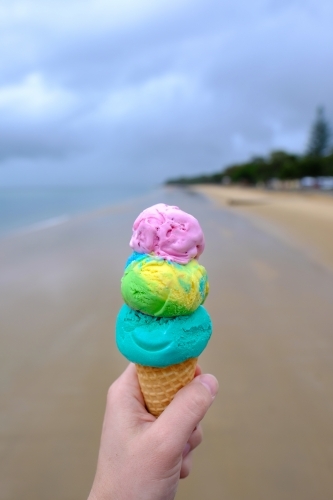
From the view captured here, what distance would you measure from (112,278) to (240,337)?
3.55 m

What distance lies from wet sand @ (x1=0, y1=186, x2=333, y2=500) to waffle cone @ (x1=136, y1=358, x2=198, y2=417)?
3.79 feet

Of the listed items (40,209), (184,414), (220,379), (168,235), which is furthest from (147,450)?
(40,209)

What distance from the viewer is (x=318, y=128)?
2486 inches

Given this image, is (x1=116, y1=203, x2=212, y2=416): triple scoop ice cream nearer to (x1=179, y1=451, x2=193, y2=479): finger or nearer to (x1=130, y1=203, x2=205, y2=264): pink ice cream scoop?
(x1=130, y1=203, x2=205, y2=264): pink ice cream scoop

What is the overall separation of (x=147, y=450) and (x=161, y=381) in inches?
17.7

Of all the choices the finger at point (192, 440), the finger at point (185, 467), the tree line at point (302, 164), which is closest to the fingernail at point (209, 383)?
the finger at point (192, 440)

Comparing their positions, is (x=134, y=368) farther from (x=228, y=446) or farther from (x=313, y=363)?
(x=313, y=363)

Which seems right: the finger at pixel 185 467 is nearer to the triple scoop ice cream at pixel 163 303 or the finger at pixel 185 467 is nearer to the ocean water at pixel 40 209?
the triple scoop ice cream at pixel 163 303

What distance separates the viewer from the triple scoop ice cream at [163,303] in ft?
6.24

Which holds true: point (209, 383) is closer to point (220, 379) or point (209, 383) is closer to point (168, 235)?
point (168, 235)

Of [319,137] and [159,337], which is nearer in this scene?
[159,337]

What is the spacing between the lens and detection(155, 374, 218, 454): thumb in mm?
1700

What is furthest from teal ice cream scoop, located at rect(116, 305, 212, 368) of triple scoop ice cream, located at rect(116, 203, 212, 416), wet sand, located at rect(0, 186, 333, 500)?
wet sand, located at rect(0, 186, 333, 500)

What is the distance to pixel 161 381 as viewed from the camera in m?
2.10
